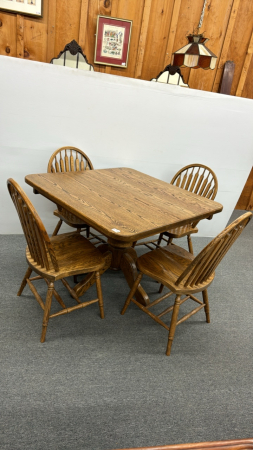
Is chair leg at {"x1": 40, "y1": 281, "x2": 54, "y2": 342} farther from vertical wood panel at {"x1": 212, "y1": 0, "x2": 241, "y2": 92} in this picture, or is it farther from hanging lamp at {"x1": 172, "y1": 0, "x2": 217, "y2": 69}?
vertical wood panel at {"x1": 212, "y1": 0, "x2": 241, "y2": 92}

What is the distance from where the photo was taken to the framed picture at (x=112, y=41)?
315cm

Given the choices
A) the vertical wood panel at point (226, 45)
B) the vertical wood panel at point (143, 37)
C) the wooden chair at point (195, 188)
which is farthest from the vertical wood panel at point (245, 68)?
the wooden chair at point (195, 188)

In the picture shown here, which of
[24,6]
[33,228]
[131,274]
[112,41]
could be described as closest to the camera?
[33,228]

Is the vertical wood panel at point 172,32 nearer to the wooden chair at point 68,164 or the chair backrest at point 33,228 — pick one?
the wooden chair at point 68,164

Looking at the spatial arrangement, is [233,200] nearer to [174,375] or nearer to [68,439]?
[174,375]

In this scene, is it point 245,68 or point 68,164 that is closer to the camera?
point 68,164

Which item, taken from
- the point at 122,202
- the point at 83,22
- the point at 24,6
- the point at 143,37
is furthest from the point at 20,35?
the point at 122,202

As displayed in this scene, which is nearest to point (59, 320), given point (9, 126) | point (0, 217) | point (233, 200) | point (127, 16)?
point (0, 217)

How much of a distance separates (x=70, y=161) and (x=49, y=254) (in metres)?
1.11

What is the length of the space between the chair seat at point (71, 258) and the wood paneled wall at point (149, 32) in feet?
7.80

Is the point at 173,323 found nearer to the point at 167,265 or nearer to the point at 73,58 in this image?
the point at 167,265

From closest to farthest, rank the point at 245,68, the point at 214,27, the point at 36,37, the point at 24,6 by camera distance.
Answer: the point at 24,6 → the point at 36,37 → the point at 214,27 → the point at 245,68

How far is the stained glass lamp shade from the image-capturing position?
7.10 feet

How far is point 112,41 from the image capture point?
321cm
